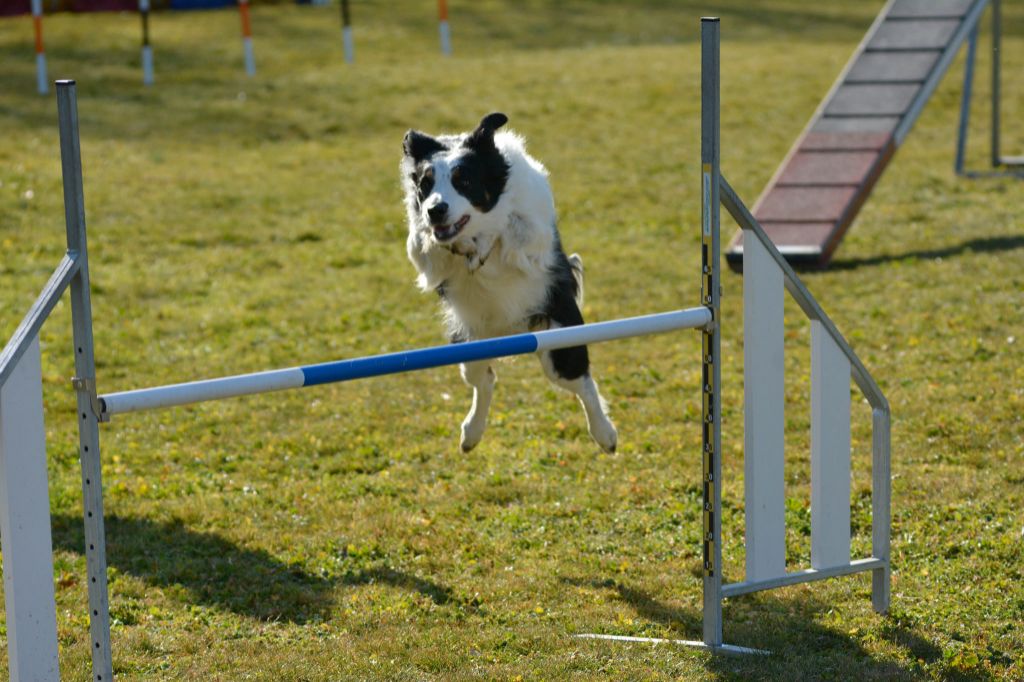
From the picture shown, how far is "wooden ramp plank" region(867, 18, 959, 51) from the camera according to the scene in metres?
12.0

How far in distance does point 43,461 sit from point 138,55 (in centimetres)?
1661

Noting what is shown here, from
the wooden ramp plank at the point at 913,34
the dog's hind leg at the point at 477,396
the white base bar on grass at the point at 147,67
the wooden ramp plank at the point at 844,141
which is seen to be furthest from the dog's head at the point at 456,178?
the white base bar on grass at the point at 147,67

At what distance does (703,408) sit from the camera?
4.56 metres

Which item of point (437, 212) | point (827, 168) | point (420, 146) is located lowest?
point (827, 168)

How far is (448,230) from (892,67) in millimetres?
7778

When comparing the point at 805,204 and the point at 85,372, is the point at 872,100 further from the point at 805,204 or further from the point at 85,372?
the point at 85,372

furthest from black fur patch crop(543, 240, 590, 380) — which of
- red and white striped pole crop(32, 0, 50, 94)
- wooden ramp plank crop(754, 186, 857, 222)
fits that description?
red and white striped pole crop(32, 0, 50, 94)

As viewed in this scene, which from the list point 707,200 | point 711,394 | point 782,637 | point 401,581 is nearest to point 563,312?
point 401,581

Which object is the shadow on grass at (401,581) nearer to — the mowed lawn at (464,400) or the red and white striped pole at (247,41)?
the mowed lawn at (464,400)

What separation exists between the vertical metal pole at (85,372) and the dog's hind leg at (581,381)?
2581 mm

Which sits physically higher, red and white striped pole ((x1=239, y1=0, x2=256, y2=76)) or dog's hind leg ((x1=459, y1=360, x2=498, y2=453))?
red and white striped pole ((x1=239, y1=0, x2=256, y2=76))

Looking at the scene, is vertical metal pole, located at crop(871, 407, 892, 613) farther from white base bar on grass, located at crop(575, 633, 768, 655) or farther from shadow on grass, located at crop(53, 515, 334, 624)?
shadow on grass, located at crop(53, 515, 334, 624)

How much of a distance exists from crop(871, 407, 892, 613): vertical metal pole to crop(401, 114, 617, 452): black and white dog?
1425mm

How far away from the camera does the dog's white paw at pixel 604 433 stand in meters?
6.03
